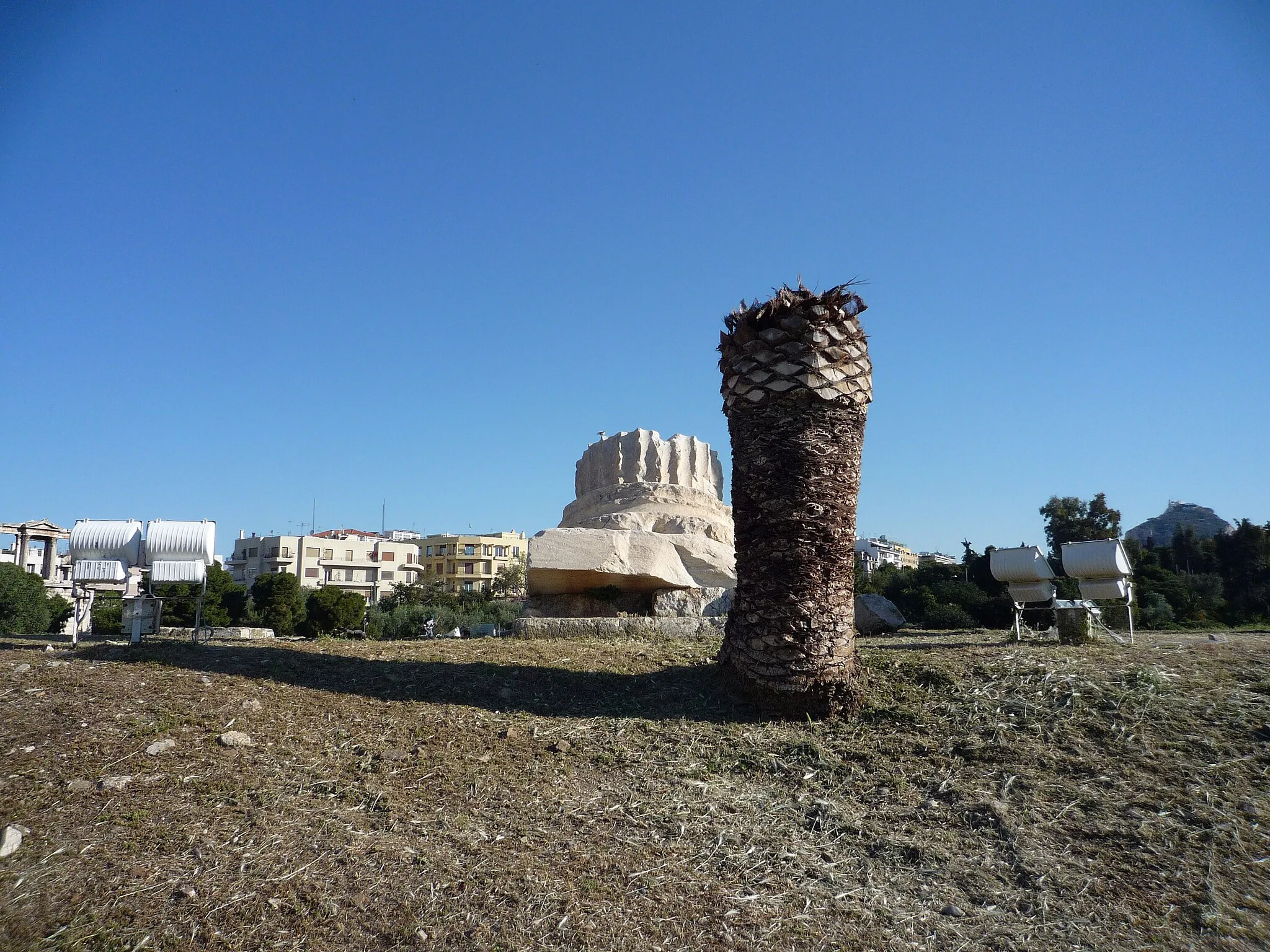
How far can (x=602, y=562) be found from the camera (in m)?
10.2

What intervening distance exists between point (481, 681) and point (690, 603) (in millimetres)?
4549

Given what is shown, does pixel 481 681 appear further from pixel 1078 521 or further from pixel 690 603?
pixel 1078 521

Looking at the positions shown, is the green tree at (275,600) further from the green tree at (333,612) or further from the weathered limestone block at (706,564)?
the weathered limestone block at (706,564)

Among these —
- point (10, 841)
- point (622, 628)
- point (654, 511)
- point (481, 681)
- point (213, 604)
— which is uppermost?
point (654, 511)

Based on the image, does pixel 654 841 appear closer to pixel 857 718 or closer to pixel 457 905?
pixel 457 905

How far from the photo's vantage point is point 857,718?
5578mm

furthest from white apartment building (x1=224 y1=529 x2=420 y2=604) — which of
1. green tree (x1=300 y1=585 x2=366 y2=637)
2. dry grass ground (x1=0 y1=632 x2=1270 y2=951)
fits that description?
dry grass ground (x1=0 y1=632 x2=1270 y2=951)

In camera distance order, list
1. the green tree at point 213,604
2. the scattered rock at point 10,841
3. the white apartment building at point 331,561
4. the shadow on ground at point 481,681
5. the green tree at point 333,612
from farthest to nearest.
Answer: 1. the white apartment building at point 331,561
2. the green tree at point 333,612
3. the green tree at point 213,604
4. the shadow on ground at point 481,681
5. the scattered rock at point 10,841

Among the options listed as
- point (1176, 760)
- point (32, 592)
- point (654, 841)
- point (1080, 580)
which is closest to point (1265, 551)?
point (1080, 580)

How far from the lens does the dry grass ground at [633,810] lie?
337 cm

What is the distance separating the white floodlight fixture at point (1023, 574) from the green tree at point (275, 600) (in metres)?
23.0

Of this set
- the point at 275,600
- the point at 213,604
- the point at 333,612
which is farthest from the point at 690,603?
the point at 275,600

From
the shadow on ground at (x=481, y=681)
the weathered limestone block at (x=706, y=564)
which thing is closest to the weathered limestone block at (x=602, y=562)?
the weathered limestone block at (x=706, y=564)

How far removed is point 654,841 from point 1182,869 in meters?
2.42
